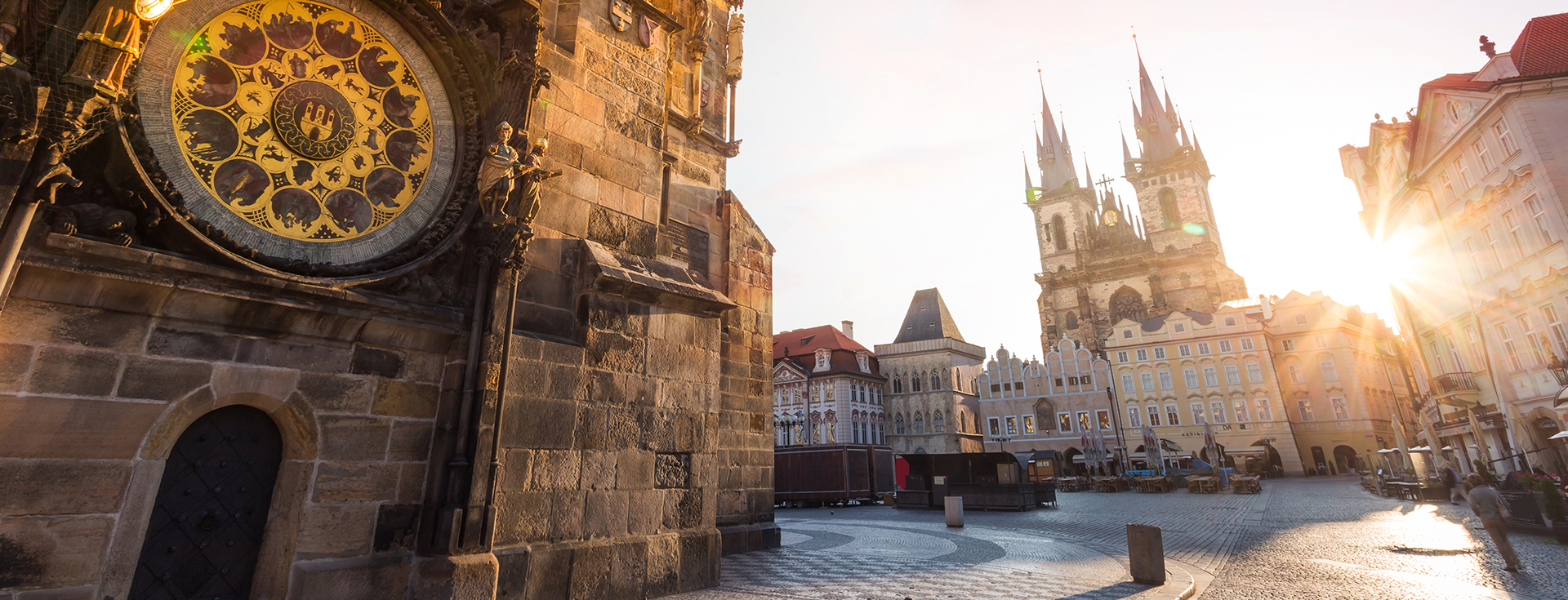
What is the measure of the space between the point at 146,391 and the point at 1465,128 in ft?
109

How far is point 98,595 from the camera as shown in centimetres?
377

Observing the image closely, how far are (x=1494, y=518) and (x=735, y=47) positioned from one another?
14.0 metres

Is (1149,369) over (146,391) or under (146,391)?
over

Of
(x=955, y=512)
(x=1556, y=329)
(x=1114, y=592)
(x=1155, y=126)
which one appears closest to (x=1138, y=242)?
(x=1155, y=126)

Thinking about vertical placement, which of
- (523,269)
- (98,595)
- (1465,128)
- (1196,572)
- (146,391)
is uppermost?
(1465,128)

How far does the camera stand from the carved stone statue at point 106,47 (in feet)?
12.7

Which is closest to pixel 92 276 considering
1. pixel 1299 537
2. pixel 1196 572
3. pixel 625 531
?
pixel 625 531

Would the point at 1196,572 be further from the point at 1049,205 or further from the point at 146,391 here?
the point at 1049,205

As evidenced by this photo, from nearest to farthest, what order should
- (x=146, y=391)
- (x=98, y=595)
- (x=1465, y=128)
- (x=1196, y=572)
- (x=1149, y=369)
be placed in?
(x=98, y=595) < (x=146, y=391) < (x=1196, y=572) < (x=1465, y=128) < (x=1149, y=369)

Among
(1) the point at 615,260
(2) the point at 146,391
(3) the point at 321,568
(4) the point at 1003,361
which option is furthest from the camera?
(4) the point at 1003,361

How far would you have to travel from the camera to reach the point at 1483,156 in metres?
21.2

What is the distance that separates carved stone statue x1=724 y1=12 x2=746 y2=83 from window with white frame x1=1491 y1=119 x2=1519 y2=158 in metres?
23.9

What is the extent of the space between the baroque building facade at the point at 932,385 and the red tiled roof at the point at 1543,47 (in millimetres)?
37069

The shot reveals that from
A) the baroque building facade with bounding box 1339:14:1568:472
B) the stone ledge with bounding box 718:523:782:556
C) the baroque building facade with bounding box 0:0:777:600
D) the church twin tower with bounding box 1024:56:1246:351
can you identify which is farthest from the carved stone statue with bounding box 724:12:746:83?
the church twin tower with bounding box 1024:56:1246:351
